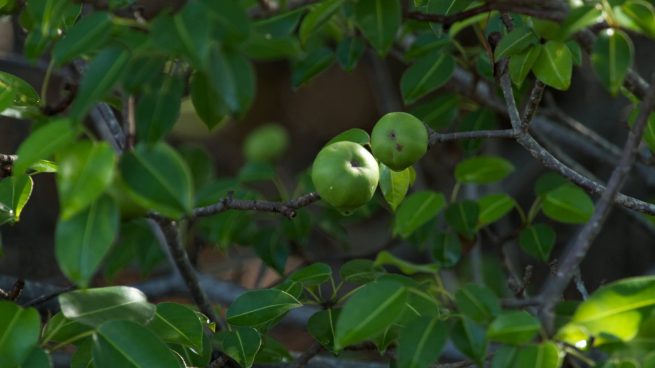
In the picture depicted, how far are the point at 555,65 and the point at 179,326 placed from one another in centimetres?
56

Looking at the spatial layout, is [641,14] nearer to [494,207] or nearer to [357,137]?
[357,137]

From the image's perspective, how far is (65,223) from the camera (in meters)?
0.84

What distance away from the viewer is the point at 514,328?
0.86 metres

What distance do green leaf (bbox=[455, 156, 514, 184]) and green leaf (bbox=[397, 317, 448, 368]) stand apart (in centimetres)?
82

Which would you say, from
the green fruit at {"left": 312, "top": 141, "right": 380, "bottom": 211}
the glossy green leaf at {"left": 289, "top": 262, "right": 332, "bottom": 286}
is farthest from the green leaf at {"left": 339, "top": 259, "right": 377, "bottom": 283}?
the green fruit at {"left": 312, "top": 141, "right": 380, "bottom": 211}

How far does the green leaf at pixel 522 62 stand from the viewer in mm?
1166

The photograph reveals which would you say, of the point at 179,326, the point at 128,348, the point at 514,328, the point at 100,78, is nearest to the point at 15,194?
the point at 179,326

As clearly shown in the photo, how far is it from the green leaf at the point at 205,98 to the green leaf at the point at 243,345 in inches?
13.9

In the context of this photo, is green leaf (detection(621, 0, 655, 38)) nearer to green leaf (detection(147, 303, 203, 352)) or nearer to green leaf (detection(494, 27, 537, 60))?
green leaf (detection(494, 27, 537, 60))

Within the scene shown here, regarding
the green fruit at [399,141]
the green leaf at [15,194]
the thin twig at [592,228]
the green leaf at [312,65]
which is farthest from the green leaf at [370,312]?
the green leaf at [312,65]

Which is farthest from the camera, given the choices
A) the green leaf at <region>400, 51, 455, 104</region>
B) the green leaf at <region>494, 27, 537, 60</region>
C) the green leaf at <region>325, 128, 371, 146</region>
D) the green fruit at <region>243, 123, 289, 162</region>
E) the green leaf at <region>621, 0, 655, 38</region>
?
the green fruit at <region>243, 123, 289, 162</region>

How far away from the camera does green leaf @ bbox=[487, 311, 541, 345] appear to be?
0.86 metres

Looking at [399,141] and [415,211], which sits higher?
[399,141]

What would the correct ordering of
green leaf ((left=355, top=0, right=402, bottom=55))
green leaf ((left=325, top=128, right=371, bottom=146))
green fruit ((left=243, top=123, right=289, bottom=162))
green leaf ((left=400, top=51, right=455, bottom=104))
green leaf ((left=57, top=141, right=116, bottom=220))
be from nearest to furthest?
green leaf ((left=57, top=141, right=116, bottom=220))
green leaf ((left=355, top=0, right=402, bottom=55))
green leaf ((left=325, top=128, right=371, bottom=146))
green leaf ((left=400, top=51, right=455, bottom=104))
green fruit ((left=243, top=123, right=289, bottom=162))
